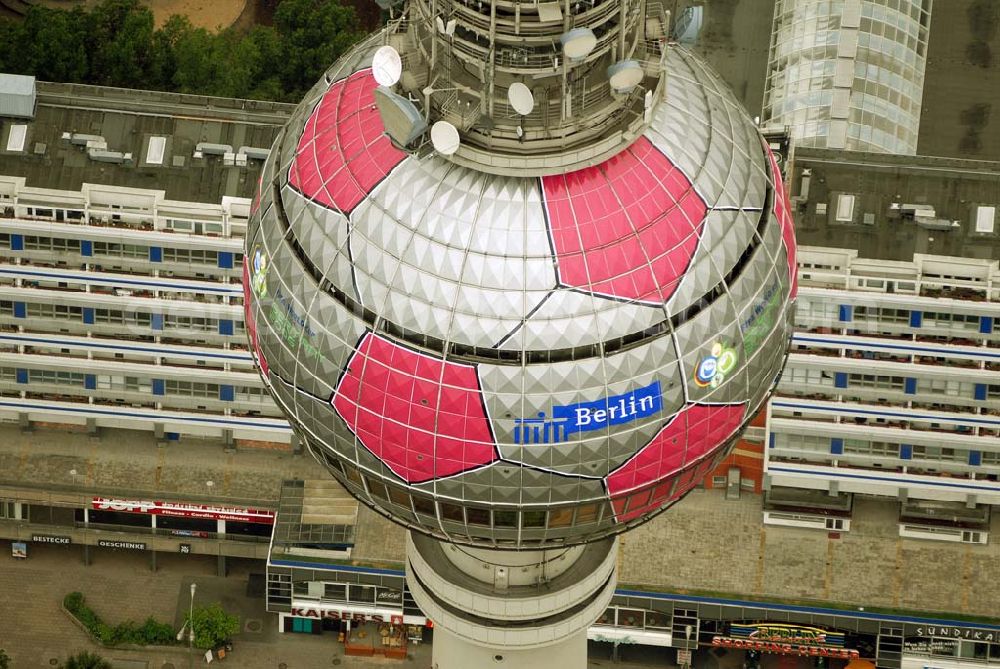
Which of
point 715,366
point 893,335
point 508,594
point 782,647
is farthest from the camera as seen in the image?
point 782,647

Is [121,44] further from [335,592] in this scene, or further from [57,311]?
[335,592]

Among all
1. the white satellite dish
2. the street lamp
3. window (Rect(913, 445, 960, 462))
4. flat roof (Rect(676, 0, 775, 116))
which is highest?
flat roof (Rect(676, 0, 775, 116))

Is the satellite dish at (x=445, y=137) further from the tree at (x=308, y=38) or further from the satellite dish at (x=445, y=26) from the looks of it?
the tree at (x=308, y=38)

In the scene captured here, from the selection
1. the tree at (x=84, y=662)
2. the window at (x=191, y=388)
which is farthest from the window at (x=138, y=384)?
the tree at (x=84, y=662)

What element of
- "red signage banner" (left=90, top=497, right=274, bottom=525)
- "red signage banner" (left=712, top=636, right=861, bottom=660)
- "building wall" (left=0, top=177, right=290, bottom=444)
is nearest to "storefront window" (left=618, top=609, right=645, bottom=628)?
"red signage banner" (left=712, top=636, right=861, bottom=660)

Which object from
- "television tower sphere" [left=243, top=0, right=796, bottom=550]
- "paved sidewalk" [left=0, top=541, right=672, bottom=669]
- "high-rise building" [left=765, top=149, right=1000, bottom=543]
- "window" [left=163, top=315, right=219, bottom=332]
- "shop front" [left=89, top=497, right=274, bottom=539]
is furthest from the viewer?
"shop front" [left=89, top=497, right=274, bottom=539]

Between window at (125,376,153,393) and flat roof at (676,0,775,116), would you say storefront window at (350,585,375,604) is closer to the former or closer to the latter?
window at (125,376,153,393)

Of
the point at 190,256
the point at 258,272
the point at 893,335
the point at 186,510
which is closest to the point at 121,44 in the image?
the point at 190,256
